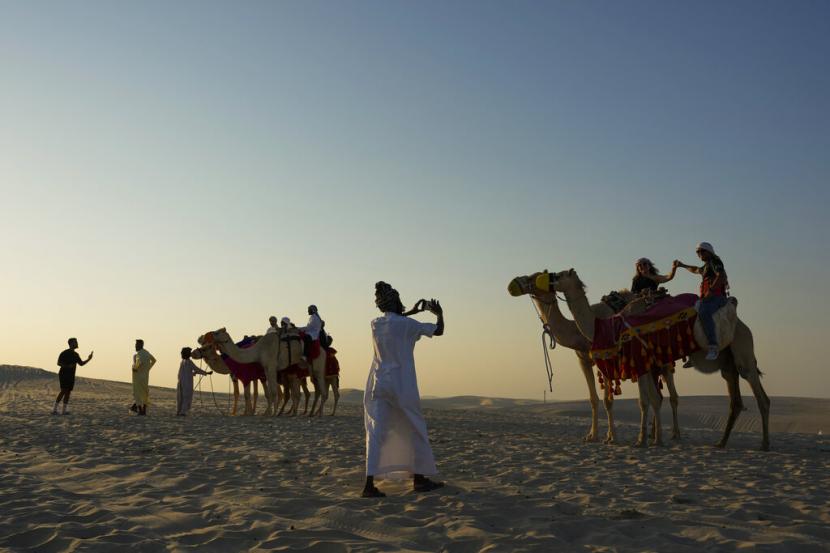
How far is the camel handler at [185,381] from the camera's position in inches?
752

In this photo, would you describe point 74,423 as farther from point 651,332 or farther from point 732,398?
point 732,398

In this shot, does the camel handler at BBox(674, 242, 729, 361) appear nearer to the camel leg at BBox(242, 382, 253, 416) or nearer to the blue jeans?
the blue jeans

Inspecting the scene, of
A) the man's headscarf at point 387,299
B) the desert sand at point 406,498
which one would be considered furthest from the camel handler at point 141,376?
the man's headscarf at point 387,299

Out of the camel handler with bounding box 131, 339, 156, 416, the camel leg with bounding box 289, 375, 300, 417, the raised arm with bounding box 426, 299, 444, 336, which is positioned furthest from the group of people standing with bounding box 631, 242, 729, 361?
the camel handler with bounding box 131, 339, 156, 416

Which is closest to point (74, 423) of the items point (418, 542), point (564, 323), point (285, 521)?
point (564, 323)

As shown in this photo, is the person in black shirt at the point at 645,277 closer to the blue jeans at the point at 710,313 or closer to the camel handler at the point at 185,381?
the blue jeans at the point at 710,313

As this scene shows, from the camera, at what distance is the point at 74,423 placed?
50.2 feet

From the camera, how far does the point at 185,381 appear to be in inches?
756

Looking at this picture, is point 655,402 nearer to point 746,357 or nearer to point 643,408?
point 643,408

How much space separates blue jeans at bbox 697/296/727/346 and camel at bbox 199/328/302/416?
34.8ft

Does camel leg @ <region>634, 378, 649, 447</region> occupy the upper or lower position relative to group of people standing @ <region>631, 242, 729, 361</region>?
lower

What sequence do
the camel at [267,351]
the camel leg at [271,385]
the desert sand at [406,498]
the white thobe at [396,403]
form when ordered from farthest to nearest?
the camel at [267,351] < the camel leg at [271,385] < the white thobe at [396,403] < the desert sand at [406,498]

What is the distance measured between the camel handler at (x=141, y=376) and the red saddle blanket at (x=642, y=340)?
1304 cm

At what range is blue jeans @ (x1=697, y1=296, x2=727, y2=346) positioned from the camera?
10.8 metres
